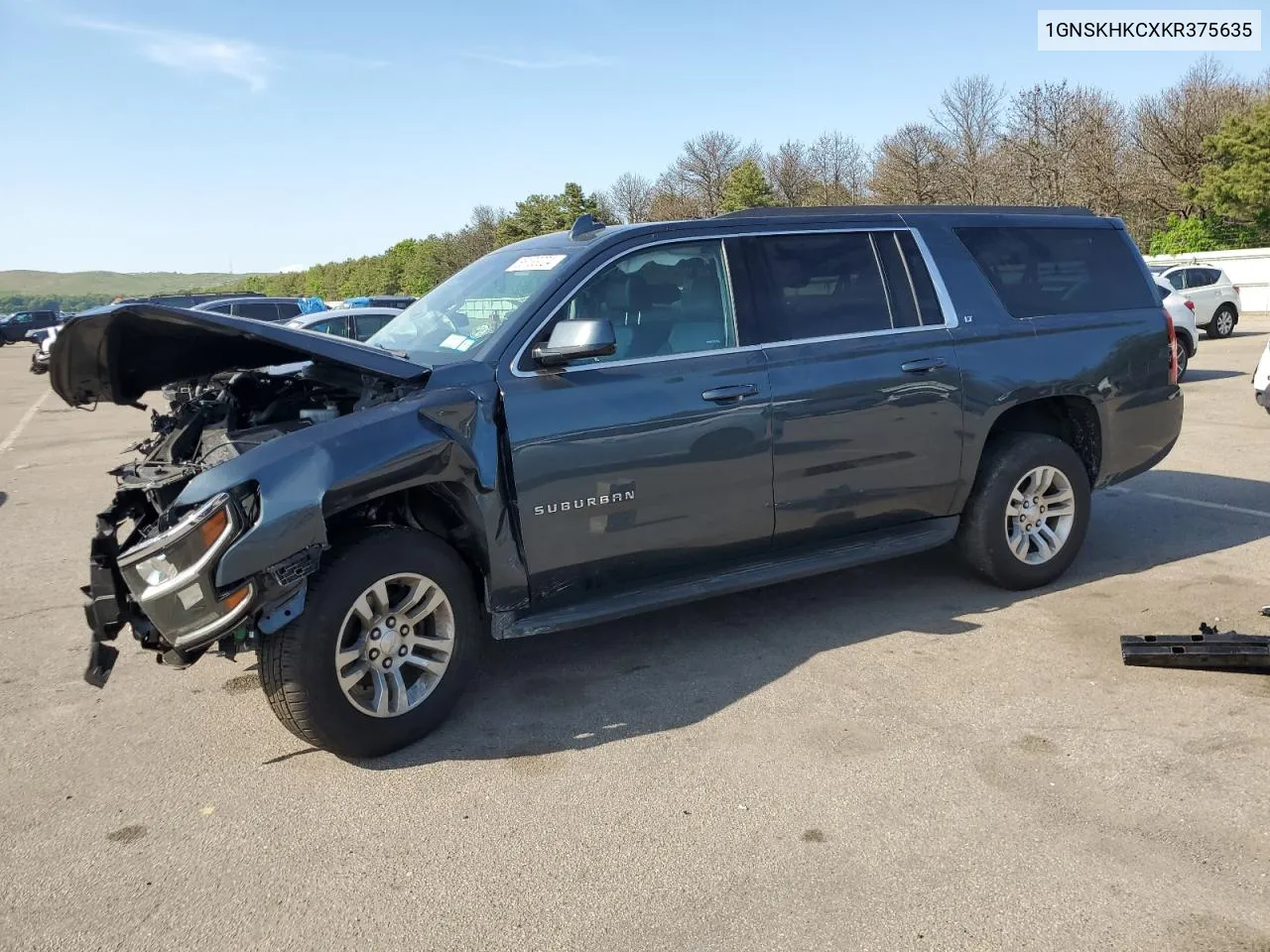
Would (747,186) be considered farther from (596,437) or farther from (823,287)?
(596,437)

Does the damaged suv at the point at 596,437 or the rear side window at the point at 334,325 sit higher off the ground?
the rear side window at the point at 334,325

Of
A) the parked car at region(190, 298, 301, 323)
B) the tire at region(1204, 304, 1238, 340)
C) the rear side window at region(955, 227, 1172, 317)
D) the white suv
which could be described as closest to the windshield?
the rear side window at region(955, 227, 1172, 317)

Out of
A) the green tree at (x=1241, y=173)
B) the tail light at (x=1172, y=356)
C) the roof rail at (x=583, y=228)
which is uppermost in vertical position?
the green tree at (x=1241, y=173)

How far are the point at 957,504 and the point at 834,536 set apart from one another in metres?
0.82

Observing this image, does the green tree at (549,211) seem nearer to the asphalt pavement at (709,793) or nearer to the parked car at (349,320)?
the parked car at (349,320)

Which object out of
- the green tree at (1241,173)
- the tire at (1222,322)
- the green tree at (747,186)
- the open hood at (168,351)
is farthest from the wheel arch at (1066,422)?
the green tree at (747,186)

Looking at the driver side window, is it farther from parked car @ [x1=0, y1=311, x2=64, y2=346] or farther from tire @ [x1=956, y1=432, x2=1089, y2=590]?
parked car @ [x1=0, y1=311, x2=64, y2=346]

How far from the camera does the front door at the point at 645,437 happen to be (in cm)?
406

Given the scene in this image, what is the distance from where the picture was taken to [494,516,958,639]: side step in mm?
4102

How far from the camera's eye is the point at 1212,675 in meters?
4.27

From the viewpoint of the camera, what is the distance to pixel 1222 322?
71.5 ft

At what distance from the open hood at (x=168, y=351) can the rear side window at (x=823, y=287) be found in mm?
1779

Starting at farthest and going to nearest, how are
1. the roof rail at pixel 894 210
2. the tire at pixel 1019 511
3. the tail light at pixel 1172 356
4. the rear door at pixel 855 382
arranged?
1. the tail light at pixel 1172 356
2. the tire at pixel 1019 511
3. the roof rail at pixel 894 210
4. the rear door at pixel 855 382

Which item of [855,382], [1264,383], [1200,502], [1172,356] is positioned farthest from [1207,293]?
[855,382]
